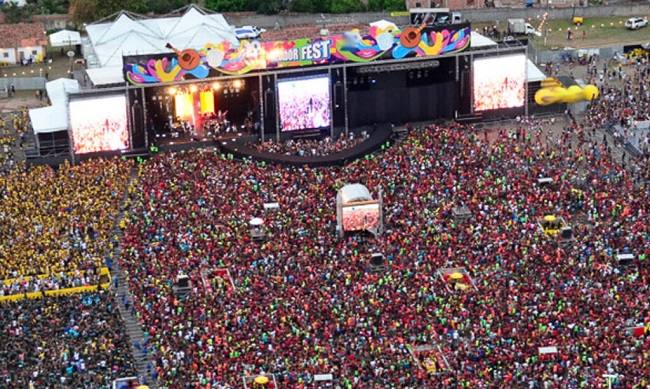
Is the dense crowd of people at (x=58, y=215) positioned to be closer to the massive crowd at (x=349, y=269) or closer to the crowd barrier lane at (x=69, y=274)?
the massive crowd at (x=349, y=269)

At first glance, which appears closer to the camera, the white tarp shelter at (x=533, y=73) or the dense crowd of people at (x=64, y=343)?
the dense crowd of people at (x=64, y=343)

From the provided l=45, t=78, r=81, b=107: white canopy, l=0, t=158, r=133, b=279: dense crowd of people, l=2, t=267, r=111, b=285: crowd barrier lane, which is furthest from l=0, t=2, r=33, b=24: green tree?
l=2, t=267, r=111, b=285: crowd barrier lane

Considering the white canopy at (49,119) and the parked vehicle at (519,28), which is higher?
the parked vehicle at (519,28)

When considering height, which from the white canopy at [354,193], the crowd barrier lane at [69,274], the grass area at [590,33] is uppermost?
the grass area at [590,33]

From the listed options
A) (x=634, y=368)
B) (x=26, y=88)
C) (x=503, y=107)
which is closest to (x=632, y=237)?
(x=634, y=368)

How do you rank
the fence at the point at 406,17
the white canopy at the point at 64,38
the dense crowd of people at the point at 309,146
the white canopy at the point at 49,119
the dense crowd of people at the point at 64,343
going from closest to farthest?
the dense crowd of people at the point at 64,343 → the white canopy at the point at 49,119 → the dense crowd of people at the point at 309,146 → the white canopy at the point at 64,38 → the fence at the point at 406,17

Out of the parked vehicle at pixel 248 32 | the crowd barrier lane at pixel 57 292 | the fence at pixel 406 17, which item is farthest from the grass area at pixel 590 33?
the crowd barrier lane at pixel 57 292

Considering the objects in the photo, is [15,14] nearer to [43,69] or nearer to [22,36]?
[22,36]
